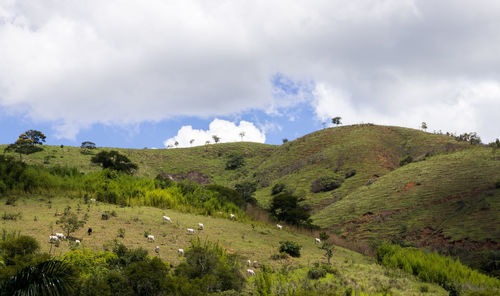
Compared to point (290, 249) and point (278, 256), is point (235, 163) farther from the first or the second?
point (278, 256)

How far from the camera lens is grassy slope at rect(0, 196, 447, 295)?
13547mm

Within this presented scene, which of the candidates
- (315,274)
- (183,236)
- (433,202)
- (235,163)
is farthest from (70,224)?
(235,163)

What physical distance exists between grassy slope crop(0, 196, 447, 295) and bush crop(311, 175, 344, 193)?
1357 inches

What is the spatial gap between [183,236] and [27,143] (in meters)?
68.5

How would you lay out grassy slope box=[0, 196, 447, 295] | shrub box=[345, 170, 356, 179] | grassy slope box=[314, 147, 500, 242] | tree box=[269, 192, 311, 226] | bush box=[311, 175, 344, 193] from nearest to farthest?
grassy slope box=[0, 196, 447, 295]
grassy slope box=[314, 147, 500, 242]
tree box=[269, 192, 311, 226]
bush box=[311, 175, 344, 193]
shrub box=[345, 170, 356, 179]

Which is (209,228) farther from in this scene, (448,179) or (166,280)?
(448,179)

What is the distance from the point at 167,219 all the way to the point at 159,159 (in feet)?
261

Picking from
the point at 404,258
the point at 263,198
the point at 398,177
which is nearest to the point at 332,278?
the point at 404,258

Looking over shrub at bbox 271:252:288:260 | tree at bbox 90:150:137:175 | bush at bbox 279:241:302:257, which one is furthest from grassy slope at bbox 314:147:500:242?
tree at bbox 90:150:137:175

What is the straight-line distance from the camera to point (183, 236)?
1727cm

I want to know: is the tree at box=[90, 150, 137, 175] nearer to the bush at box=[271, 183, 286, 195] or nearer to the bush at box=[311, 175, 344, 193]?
the bush at box=[271, 183, 286, 195]

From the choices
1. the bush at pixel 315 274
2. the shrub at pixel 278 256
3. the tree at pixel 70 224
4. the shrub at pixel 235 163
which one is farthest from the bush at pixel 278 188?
the bush at pixel 315 274

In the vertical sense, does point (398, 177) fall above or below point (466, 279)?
above

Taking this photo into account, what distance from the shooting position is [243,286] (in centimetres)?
1175
